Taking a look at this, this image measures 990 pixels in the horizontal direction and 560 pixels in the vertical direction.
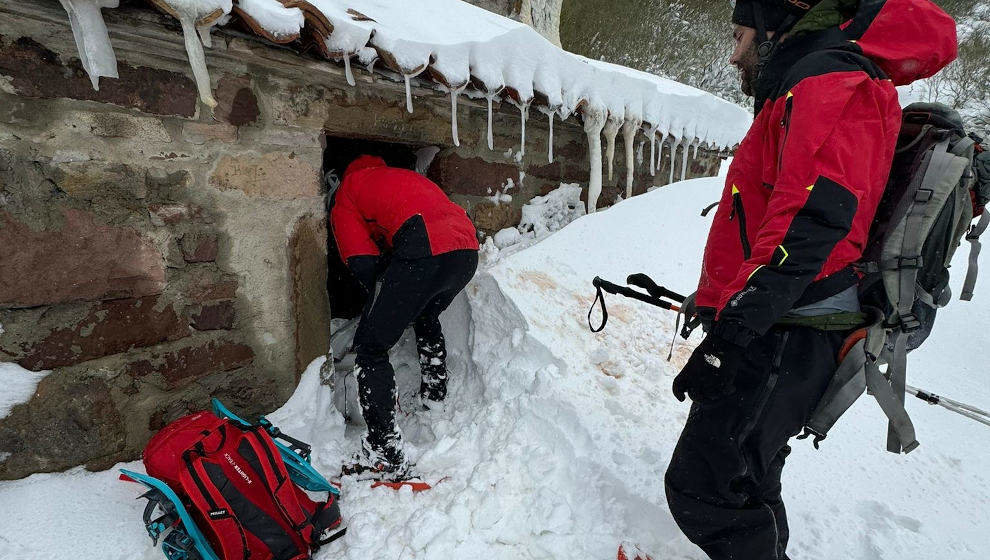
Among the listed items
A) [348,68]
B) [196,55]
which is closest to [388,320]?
[348,68]

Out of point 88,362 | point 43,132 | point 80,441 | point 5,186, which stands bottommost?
point 80,441

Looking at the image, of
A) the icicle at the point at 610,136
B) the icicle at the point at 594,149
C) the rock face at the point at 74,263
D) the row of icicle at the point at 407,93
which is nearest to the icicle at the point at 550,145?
the row of icicle at the point at 407,93

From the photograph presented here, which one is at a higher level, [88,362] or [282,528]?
[88,362]

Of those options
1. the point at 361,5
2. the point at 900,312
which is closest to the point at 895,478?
the point at 900,312

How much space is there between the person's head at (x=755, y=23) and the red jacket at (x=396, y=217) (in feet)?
3.97

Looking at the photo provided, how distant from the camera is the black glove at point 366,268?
2145 mm

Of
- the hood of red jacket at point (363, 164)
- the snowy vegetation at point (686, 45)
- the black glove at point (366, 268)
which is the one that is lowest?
the black glove at point (366, 268)

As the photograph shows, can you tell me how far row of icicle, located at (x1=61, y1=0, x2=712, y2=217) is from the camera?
1.39 metres

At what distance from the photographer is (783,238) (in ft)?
3.69

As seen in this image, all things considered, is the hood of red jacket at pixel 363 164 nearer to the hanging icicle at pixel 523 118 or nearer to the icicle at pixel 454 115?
the icicle at pixel 454 115

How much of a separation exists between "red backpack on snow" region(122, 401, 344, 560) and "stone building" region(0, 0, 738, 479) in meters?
0.29

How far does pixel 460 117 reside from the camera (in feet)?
8.62

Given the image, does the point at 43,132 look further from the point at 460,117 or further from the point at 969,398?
the point at 969,398

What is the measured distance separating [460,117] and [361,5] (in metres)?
0.75
